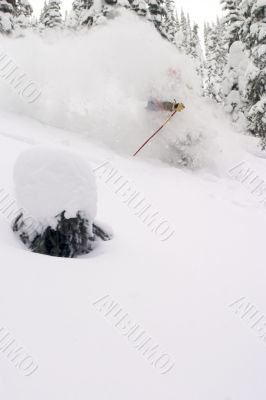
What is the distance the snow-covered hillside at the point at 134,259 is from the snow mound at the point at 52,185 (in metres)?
0.42

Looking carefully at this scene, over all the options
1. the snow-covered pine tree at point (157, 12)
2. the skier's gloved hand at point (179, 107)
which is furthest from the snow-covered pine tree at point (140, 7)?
the skier's gloved hand at point (179, 107)

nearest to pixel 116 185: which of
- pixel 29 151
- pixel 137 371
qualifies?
pixel 29 151

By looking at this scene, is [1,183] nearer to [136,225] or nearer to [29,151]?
[29,151]

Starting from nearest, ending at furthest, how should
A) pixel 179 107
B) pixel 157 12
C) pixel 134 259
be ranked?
pixel 134 259, pixel 179 107, pixel 157 12

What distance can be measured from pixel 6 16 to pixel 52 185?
18094 millimetres

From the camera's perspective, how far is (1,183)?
231 inches

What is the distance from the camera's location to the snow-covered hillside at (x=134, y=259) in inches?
115

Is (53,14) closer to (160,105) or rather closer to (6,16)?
(6,16)

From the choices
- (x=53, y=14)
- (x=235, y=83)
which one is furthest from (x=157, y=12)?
(x=53, y=14)

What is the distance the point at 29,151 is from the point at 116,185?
3.47 m

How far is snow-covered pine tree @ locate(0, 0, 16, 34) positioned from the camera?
19.4 m

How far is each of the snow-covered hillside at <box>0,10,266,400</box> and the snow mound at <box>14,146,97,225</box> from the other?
42cm

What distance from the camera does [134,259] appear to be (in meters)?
4.71

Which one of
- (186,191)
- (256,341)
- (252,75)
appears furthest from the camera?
(252,75)
